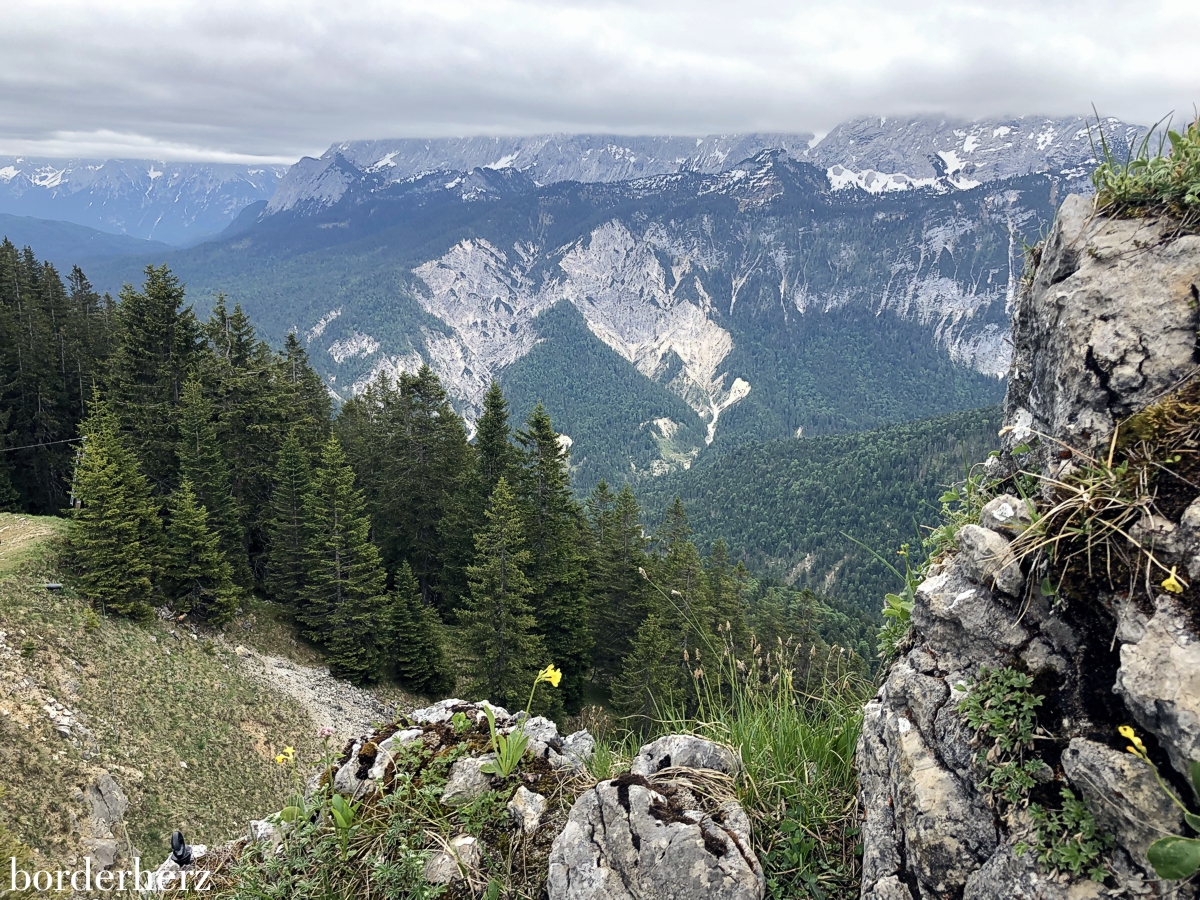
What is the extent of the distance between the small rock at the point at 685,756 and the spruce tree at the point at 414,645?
27332 mm

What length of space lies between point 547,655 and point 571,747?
79.4 ft

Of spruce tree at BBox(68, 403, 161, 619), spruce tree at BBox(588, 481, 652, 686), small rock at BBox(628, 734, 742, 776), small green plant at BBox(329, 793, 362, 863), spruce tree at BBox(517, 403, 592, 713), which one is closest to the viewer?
small green plant at BBox(329, 793, 362, 863)

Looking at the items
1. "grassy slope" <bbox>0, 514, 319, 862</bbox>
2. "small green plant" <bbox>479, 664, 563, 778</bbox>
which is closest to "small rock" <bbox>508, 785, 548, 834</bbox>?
"small green plant" <bbox>479, 664, 563, 778</bbox>

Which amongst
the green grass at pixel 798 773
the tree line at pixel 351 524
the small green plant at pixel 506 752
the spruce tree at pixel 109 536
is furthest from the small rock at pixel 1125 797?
the spruce tree at pixel 109 536

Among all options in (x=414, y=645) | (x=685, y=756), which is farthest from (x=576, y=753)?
(x=414, y=645)

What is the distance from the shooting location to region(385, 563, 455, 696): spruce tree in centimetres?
3005

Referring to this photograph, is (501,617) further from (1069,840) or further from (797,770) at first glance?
(1069,840)

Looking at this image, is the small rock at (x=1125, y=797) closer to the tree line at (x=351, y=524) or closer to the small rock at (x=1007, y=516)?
the small rock at (x=1007, y=516)

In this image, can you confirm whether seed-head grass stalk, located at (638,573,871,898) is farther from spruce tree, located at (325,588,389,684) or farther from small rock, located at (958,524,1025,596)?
spruce tree, located at (325,588,389,684)

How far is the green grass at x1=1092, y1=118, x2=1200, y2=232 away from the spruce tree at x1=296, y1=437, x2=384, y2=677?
28.7 metres

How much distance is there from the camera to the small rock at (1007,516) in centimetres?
317

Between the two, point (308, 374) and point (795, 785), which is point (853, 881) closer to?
point (795, 785)

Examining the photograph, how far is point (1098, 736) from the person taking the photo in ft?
8.63

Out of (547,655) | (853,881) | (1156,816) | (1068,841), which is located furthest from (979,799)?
(547,655)
